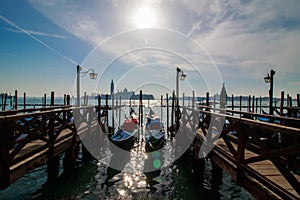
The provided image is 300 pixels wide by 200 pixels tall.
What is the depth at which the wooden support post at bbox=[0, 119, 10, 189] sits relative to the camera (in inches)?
138

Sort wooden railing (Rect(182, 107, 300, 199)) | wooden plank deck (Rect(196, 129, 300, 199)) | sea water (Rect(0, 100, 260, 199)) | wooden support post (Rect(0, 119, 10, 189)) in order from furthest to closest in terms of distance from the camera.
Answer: sea water (Rect(0, 100, 260, 199))
wooden support post (Rect(0, 119, 10, 189))
wooden plank deck (Rect(196, 129, 300, 199))
wooden railing (Rect(182, 107, 300, 199))

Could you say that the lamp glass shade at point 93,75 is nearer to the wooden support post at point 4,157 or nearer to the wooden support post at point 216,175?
the wooden support post at point 216,175

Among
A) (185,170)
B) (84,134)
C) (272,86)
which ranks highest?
(272,86)

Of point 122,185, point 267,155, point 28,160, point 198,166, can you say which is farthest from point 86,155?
point 267,155

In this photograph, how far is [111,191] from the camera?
6.70 meters

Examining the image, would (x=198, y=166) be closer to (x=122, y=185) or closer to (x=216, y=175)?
(x=216, y=175)

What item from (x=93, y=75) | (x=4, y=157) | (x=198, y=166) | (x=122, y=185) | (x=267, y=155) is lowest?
(x=122, y=185)

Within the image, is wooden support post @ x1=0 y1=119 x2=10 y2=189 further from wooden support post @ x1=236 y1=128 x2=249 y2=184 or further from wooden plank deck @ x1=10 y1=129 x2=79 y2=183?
wooden support post @ x1=236 y1=128 x2=249 y2=184

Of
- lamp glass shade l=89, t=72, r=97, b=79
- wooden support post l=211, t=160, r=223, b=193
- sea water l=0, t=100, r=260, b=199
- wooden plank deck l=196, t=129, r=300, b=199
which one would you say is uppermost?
lamp glass shade l=89, t=72, r=97, b=79

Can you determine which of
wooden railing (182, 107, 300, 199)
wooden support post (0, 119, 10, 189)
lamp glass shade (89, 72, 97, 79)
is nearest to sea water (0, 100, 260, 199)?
wooden railing (182, 107, 300, 199)

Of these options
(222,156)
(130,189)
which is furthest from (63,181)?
(222,156)

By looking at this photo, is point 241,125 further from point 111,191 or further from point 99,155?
point 99,155

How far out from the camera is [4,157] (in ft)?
11.8

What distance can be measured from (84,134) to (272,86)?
10.9m
